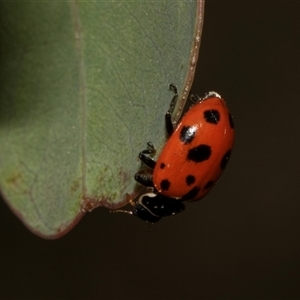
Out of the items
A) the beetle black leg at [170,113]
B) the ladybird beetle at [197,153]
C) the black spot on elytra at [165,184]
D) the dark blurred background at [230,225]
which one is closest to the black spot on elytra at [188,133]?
the ladybird beetle at [197,153]

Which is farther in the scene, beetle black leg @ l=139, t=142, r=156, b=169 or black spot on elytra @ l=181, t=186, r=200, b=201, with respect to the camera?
black spot on elytra @ l=181, t=186, r=200, b=201

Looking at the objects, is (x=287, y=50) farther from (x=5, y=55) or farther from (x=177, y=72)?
(x=5, y=55)

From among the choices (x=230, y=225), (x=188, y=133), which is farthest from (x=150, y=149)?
(x=230, y=225)

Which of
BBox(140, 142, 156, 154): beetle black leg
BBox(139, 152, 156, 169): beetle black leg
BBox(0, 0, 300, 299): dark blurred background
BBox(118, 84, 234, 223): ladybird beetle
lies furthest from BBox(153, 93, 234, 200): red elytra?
BBox(0, 0, 300, 299): dark blurred background

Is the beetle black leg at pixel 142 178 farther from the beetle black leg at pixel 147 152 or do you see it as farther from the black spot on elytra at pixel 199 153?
the black spot on elytra at pixel 199 153

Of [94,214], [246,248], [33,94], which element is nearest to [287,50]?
[246,248]

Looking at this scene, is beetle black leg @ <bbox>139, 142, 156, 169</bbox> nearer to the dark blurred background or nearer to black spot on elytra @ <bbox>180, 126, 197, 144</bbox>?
black spot on elytra @ <bbox>180, 126, 197, 144</bbox>

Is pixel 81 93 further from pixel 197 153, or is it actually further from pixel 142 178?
pixel 197 153

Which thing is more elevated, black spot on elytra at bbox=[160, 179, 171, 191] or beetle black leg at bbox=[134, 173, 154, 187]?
beetle black leg at bbox=[134, 173, 154, 187]
